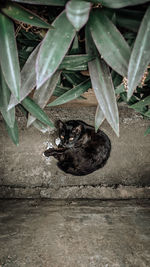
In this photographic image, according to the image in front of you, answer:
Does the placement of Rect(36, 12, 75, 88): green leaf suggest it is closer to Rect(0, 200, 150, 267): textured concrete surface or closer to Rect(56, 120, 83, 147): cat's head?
Rect(0, 200, 150, 267): textured concrete surface

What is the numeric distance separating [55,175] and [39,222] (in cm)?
64

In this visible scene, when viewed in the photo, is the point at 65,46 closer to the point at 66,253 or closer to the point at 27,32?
the point at 27,32

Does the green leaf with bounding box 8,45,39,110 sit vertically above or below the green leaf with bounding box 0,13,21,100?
below

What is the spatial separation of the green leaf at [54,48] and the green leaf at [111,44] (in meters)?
0.08

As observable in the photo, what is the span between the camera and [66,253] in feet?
3.04

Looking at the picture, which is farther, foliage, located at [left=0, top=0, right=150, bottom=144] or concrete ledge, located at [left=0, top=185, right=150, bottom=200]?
concrete ledge, located at [left=0, top=185, right=150, bottom=200]

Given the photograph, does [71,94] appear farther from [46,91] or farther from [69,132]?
[69,132]

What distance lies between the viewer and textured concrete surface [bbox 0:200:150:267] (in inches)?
34.9

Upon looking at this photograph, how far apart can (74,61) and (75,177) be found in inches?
43.4

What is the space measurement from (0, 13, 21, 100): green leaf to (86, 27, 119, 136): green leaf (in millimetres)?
223

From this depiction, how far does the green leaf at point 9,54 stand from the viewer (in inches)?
25.0

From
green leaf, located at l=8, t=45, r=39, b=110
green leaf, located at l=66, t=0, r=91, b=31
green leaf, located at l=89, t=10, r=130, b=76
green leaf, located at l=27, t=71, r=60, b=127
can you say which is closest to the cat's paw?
green leaf, located at l=27, t=71, r=60, b=127

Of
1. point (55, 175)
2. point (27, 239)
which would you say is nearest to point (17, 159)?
point (55, 175)

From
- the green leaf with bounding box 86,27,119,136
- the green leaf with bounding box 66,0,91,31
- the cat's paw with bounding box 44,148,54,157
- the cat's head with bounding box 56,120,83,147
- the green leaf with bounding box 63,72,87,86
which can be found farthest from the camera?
the cat's paw with bounding box 44,148,54,157
